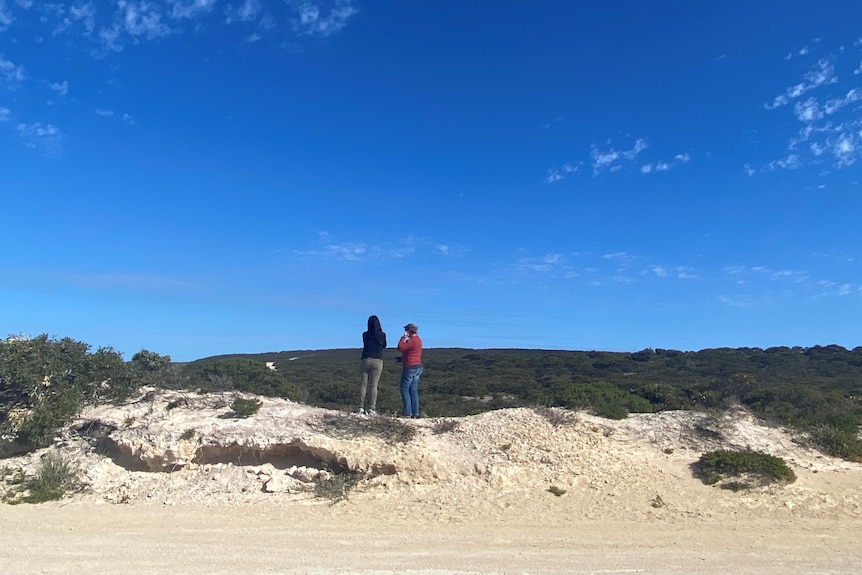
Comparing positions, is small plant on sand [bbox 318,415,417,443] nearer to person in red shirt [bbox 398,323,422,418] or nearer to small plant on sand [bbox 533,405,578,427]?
person in red shirt [bbox 398,323,422,418]

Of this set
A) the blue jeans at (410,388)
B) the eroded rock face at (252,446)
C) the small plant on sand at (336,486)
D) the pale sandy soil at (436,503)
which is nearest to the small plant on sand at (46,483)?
the pale sandy soil at (436,503)

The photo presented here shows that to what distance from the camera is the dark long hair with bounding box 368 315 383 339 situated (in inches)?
486

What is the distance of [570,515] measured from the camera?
934cm

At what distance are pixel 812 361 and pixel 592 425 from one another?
34.3 metres

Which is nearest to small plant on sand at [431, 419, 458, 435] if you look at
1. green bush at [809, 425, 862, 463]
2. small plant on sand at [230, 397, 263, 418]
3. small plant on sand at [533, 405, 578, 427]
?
small plant on sand at [533, 405, 578, 427]

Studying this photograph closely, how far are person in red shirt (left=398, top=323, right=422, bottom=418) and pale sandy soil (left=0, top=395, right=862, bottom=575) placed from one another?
0.61 meters

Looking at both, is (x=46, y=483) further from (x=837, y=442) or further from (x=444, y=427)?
(x=837, y=442)

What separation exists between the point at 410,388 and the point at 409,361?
73cm

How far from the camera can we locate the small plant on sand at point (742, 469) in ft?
33.2

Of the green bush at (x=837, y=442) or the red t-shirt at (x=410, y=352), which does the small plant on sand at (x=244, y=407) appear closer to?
the red t-shirt at (x=410, y=352)

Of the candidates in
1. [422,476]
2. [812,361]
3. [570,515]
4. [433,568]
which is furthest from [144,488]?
[812,361]

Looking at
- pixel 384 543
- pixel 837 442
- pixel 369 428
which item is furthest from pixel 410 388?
pixel 837 442

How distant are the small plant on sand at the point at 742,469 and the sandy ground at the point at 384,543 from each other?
1.18 metres

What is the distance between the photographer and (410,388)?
41.6 ft
